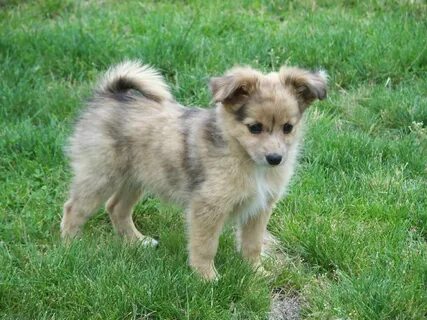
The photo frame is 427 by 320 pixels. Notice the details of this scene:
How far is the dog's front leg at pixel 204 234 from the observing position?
398 cm

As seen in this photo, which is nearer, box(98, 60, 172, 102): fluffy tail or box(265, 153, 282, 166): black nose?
box(265, 153, 282, 166): black nose

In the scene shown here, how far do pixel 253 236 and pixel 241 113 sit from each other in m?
0.82

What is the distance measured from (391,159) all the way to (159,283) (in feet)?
7.46

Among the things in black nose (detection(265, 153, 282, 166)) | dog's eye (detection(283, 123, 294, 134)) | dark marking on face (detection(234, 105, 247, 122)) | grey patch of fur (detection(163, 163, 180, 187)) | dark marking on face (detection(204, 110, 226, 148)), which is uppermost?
dark marking on face (detection(234, 105, 247, 122))

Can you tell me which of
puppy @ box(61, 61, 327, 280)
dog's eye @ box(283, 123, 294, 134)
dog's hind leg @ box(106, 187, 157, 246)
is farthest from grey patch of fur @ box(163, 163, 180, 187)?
dog's eye @ box(283, 123, 294, 134)

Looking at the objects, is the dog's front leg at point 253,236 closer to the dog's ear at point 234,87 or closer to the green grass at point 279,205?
the green grass at point 279,205

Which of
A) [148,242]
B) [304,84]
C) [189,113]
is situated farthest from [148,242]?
[304,84]

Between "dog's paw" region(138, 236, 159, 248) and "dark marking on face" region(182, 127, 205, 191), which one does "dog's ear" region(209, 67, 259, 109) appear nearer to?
"dark marking on face" region(182, 127, 205, 191)

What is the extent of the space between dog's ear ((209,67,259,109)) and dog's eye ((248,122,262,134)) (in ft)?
0.43

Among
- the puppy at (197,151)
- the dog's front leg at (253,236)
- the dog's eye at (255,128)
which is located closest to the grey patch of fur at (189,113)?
the puppy at (197,151)

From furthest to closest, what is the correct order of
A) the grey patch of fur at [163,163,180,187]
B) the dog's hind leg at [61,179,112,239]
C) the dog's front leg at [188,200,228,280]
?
the dog's hind leg at [61,179,112,239], the grey patch of fur at [163,163,180,187], the dog's front leg at [188,200,228,280]

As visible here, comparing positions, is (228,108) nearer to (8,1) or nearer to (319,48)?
(319,48)

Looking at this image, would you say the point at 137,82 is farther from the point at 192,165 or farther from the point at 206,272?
the point at 206,272

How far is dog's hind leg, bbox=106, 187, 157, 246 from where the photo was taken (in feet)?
15.6
